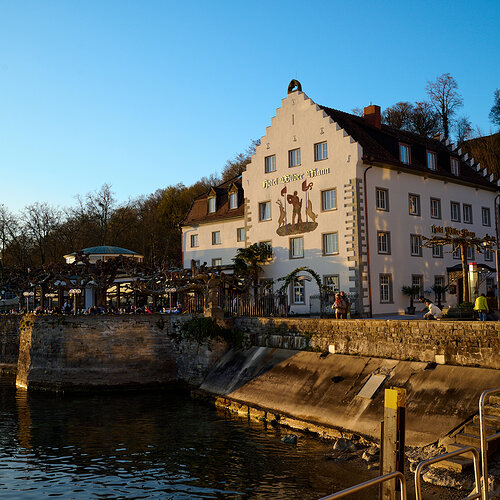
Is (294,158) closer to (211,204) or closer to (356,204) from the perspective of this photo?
(356,204)

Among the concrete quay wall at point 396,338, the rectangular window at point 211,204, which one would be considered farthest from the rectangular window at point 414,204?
the rectangular window at point 211,204

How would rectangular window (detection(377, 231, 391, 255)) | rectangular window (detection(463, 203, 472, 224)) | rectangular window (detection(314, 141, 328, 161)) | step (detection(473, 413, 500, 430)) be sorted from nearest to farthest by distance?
step (detection(473, 413, 500, 430)) < rectangular window (detection(377, 231, 391, 255)) < rectangular window (detection(314, 141, 328, 161)) < rectangular window (detection(463, 203, 472, 224))

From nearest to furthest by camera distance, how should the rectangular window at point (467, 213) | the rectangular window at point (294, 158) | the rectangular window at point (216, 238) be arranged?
the rectangular window at point (294, 158)
the rectangular window at point (467, 213)
the rectangular window at point (216, 238)

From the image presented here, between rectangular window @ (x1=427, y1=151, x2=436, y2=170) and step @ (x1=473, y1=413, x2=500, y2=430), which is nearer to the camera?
step @ (x1=473, y1=413, x2=500, y2=430)

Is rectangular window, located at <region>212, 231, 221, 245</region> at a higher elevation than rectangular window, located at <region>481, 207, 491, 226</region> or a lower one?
lower

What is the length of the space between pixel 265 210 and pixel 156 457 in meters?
25.8

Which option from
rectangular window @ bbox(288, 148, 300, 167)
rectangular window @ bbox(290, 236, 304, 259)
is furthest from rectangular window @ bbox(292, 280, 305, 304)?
rectangular window @ bbox(288, 148, 300, 167)

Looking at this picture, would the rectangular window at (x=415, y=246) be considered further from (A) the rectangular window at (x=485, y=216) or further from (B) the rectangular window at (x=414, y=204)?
(A) the rectangular window at (x=485, y=216)

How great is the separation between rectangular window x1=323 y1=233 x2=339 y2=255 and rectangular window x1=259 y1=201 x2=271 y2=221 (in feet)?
17.5

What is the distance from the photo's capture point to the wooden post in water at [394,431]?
31.1ft

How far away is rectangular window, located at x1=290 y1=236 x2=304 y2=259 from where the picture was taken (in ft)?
123

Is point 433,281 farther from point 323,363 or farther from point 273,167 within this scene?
point 323,363

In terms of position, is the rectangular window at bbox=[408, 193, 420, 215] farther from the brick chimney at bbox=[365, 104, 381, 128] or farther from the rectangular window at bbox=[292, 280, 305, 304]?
the rectangular window at bbox=[292, 280, 305, 304]

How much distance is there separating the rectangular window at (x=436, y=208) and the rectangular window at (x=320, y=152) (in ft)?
27.9
